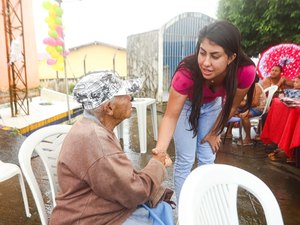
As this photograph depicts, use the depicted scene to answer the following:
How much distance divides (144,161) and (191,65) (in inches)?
100

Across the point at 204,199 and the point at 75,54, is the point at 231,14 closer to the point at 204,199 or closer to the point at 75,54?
the point at 204,199

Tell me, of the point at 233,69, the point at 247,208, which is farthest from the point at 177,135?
the point at 247,208

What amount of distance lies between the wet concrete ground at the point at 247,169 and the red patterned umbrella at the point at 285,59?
5.15 feet

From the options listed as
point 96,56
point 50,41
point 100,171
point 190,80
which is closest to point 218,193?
point 100,171

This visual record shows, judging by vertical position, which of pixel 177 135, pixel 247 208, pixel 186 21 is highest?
pixel 186 21

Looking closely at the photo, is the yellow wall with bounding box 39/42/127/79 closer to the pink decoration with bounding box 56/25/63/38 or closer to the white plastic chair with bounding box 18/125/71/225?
the pink decoration with bounding box 56/25/63/38

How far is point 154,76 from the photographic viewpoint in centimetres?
978

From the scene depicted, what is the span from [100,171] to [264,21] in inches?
337

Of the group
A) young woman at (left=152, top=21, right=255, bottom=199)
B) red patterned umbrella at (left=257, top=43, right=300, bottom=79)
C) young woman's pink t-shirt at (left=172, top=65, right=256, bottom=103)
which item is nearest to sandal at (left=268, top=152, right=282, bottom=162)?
red patterned umbrella at (left=257, top=43, right=300, bottom=79)

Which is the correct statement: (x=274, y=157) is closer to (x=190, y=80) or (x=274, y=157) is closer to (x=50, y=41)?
(x=190, y=80)

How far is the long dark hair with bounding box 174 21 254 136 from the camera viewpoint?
164 centimetres

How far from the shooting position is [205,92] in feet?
6.78

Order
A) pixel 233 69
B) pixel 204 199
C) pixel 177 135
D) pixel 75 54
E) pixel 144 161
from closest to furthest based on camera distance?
pixel 204 199, pixel 233 69, pixel 177 135, pixel 144 161, pixel 75 54

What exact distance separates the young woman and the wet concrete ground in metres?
0.79
